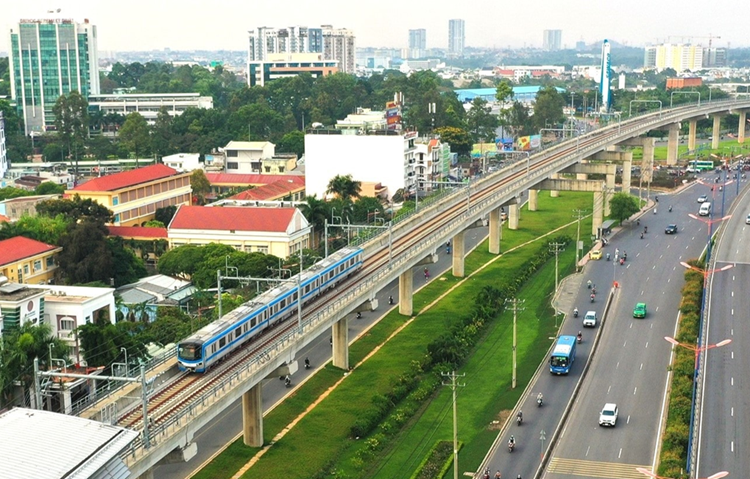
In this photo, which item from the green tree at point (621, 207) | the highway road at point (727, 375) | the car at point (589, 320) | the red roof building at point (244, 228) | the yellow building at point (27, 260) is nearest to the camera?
the highway road at point (727, 375)

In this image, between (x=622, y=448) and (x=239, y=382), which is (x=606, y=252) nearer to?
(x=622, y=448)

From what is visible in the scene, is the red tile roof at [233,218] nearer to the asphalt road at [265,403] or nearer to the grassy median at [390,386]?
the asphalt road at [265,403]

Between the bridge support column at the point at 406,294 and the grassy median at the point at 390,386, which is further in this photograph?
the bridge support column at the point at 406,294

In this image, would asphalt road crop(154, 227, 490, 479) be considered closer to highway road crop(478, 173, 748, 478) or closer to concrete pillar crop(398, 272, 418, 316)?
concrete pillar crop(398, 272, 418, 316)

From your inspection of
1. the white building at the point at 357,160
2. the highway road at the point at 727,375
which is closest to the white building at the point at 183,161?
the white building at the point at 357,160

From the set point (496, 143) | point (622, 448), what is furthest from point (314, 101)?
point (622, 448)

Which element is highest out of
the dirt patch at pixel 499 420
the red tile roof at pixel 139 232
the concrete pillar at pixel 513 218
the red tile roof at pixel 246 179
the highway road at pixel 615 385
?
the red tile roof at pixel 246 179

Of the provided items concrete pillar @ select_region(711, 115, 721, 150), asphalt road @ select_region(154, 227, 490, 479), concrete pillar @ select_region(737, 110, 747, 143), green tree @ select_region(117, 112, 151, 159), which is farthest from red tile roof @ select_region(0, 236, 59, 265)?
concrete pillar @ select_region(737, 110, 747, 143)
